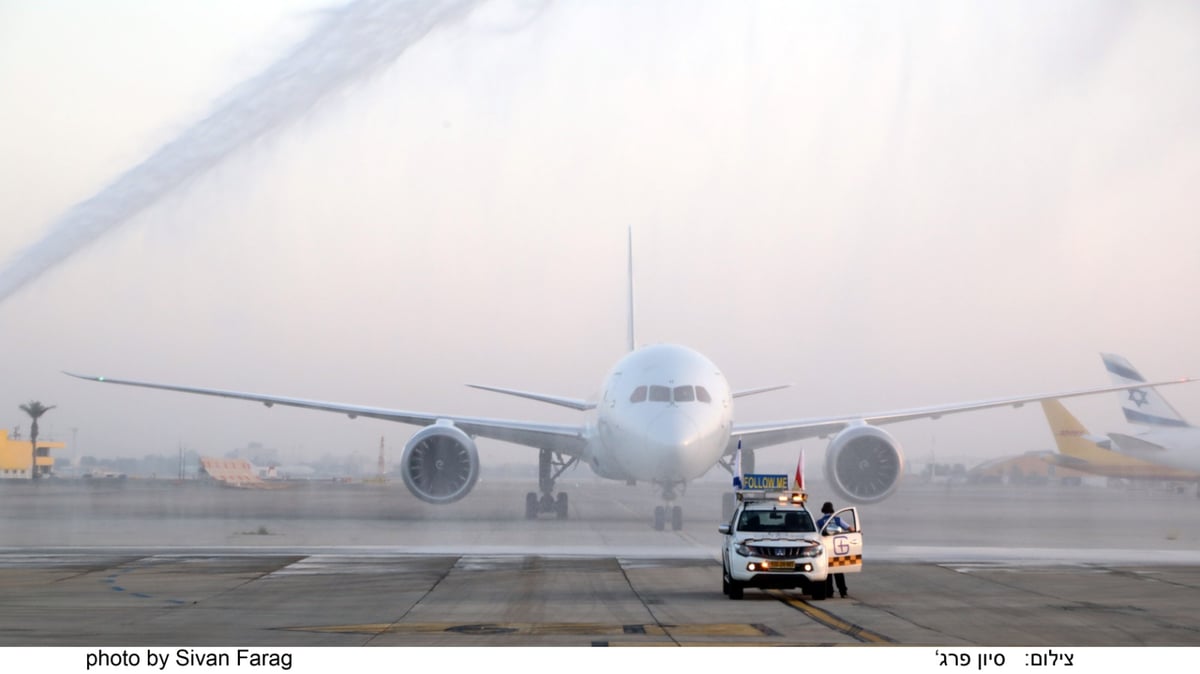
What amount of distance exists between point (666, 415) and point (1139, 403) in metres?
40.5

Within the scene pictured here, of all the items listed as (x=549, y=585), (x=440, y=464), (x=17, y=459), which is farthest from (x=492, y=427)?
(x=17, y=459)

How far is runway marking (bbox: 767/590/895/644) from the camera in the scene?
1402cm

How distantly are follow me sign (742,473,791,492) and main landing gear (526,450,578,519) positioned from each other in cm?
1900

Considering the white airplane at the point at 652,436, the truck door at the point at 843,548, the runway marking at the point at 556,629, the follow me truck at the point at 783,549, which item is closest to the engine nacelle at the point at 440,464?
the white airplane at the point at 652,436

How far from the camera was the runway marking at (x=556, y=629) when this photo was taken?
14.5 metres

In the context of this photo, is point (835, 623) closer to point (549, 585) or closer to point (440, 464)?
point (549, 585)

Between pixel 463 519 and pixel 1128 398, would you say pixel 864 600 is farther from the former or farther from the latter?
pixel 1128 398

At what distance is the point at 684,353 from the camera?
115 feet

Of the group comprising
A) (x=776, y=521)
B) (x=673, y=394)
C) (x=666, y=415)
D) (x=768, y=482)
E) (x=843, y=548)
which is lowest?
(x=843, y=548)

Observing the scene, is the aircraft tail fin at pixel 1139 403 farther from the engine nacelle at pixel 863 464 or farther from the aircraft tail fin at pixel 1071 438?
the engine nacelle at pixel 863 464

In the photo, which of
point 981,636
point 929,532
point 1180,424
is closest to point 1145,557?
point 929,532

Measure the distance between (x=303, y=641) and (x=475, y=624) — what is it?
2.37 metres

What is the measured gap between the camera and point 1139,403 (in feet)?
214

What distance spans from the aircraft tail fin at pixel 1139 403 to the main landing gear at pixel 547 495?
3359 cm
